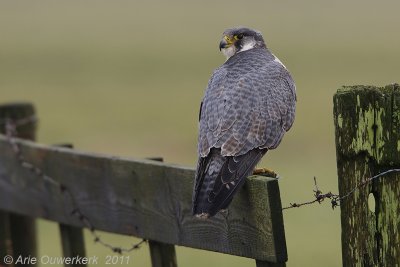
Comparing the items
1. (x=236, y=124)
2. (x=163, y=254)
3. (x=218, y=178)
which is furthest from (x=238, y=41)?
(x=218, y=178)

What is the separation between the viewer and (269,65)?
5496mm

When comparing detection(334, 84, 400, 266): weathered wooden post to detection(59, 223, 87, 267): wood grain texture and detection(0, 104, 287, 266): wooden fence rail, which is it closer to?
detection(0, 104, 287, 266): wooden fence rail

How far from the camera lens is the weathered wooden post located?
3762 millimetres

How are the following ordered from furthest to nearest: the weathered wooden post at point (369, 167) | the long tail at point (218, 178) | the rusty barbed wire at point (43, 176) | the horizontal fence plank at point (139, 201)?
the rusty barbed wire at point (43, 176) < the long tail at point (218, 178) < the horizontal fence plank at point (139, 201) < the weathered wooden post at point (369, 167)

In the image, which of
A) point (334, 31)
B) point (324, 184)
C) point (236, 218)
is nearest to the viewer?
point (236, 218)

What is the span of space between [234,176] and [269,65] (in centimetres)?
115

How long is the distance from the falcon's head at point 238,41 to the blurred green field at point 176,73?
245cm

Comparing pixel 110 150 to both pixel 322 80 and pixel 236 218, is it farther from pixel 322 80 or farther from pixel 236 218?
pixel 236 218

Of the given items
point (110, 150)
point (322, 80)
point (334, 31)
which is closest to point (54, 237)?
point (110, 150)

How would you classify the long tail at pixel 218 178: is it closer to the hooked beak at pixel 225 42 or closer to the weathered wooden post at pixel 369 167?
the weathered wooden post at pixel 369 167

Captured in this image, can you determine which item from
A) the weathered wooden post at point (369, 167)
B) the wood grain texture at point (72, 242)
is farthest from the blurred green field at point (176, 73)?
the weathered wooden post at point (369, 167)

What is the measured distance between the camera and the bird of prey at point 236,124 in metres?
4.44

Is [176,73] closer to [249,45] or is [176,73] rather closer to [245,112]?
[249,45]

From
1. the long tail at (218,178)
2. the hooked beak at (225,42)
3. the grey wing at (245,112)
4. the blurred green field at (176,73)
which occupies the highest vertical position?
the hooked beak at (225,42)
